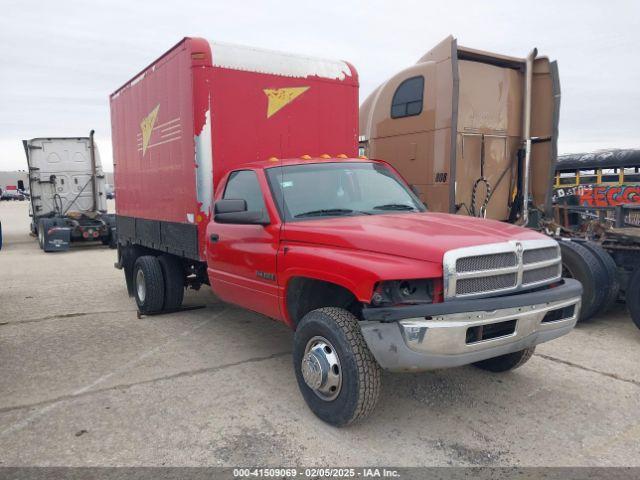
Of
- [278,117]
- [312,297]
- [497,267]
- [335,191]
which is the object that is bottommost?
A: [312,297]

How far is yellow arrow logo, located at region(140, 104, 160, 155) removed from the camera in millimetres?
6652

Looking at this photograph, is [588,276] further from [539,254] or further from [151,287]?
[151,287]

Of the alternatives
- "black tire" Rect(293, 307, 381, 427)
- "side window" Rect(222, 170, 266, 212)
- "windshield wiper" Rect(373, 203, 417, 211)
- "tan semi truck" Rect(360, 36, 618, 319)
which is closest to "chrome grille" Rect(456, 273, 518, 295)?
"black tire" Rect(293, 307, 381, 427)

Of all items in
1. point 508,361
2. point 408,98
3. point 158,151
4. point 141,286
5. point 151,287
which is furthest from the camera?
point 408,98

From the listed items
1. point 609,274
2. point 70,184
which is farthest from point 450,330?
point 70,184

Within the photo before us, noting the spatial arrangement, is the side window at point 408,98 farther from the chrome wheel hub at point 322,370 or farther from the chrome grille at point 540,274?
the chrome wheel hub at point 322,370

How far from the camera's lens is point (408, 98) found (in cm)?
790

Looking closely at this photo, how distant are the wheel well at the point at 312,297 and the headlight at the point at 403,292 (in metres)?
0.71

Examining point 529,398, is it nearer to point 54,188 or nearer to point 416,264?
point 416,264

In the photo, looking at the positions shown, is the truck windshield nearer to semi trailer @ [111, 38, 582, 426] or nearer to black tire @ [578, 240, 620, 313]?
semi trailer @ [111, 38, 582, 426]

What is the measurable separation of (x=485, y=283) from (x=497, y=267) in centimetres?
13

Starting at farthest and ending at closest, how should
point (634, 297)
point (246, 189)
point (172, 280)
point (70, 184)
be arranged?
point (70, 184), point (172, 280), point (634, 297), point (246, 189)

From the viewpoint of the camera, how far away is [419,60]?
311 inches

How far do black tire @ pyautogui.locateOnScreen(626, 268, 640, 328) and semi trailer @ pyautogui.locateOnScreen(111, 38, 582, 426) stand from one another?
186 cm
